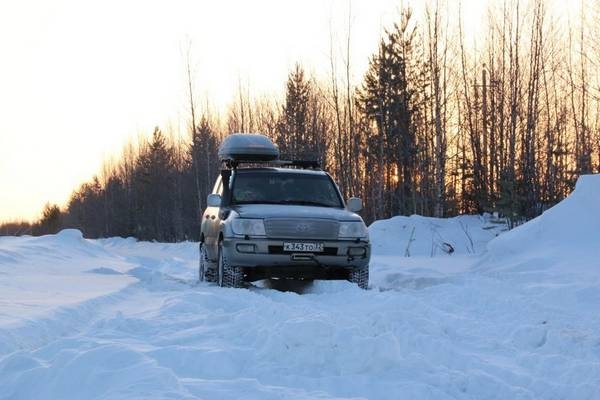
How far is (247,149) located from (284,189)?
2436 millimetres

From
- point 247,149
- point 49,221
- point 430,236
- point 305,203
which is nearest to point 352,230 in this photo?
point 305,203

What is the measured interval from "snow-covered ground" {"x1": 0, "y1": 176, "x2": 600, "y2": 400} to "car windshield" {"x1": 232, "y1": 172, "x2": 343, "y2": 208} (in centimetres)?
142

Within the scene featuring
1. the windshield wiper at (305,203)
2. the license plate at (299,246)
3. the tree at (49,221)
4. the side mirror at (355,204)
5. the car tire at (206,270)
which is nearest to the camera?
the license plate at (299,246)

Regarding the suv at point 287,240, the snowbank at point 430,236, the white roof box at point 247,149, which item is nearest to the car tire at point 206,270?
the suv at point 287,240

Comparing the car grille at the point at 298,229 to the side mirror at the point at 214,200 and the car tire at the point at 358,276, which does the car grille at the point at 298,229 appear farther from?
the side mirror at the point at 214,200

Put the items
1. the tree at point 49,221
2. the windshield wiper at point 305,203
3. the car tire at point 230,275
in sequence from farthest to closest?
the tree at point 49,221 → the windshield wiper at point 305,203 → the car tire at point 230,275

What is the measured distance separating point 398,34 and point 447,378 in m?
34.0

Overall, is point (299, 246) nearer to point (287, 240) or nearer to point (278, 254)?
point (287, 240)

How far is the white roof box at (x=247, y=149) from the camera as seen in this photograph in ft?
40.3

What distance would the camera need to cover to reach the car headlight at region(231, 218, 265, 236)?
8859 millimetres

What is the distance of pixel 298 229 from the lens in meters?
8.82

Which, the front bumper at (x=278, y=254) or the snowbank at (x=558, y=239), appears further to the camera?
the snowbank at (x=558, y=239)

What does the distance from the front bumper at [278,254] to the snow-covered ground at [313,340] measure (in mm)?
431

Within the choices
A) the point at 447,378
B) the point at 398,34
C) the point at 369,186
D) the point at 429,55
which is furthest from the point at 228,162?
the point at 398,34
